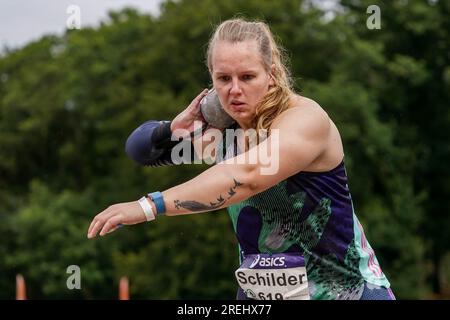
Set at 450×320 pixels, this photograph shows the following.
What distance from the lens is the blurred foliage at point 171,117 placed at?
33.0 metres

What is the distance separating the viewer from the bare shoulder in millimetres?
3805

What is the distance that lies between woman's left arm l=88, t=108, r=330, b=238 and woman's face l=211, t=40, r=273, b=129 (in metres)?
0.21

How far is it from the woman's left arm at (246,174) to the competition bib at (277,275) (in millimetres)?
448

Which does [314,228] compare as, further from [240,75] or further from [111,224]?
[111,224]

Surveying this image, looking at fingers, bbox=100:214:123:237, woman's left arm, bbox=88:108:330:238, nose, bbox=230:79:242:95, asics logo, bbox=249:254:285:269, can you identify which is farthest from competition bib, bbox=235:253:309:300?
fingers, bbox=100:214:123:237

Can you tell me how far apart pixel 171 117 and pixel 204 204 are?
94.5 ft

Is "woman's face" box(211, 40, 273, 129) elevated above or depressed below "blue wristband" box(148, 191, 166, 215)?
above

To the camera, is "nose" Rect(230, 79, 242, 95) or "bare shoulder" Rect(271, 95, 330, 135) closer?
"bare shoulder" Rect(271, 95, 330, 135)

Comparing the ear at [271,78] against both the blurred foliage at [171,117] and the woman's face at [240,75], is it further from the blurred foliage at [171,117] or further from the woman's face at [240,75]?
the blurred foliage at [171,117]

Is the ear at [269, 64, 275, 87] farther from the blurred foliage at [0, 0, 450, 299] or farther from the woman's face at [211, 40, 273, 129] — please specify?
the blurred foliage at [0, 0, 450, 299]

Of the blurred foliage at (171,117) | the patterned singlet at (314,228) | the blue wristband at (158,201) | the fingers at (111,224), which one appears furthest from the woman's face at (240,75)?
the blurred foliage at (171,117)

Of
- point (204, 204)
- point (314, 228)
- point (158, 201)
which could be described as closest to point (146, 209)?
point (158, 201)
